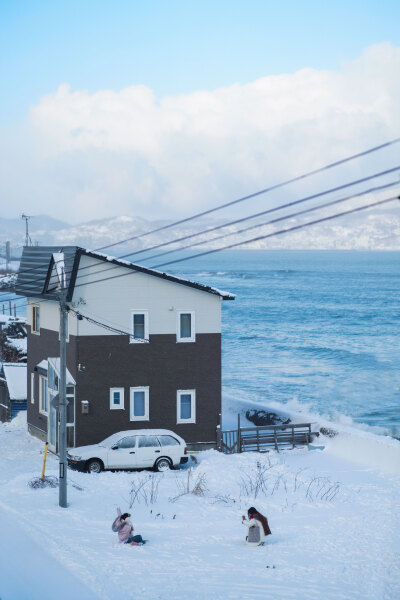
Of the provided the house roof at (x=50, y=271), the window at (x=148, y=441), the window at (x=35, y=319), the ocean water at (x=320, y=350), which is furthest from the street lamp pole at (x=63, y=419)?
the ocean water at (x=320, y=350)

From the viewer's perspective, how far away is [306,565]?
16453mm

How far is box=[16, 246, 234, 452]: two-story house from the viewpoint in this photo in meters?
28.7

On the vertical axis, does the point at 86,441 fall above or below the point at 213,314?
below

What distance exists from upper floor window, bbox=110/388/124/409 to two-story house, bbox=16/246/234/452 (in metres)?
0.04

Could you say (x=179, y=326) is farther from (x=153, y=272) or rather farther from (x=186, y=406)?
(x=186, y=406)

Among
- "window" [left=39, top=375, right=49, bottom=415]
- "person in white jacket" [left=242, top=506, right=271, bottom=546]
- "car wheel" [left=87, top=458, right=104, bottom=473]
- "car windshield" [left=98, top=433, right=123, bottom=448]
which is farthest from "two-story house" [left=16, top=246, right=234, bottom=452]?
"person in white jacket" [left=242, top=506, right=271, bottom=546]

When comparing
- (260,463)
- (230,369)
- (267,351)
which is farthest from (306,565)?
(267,351)

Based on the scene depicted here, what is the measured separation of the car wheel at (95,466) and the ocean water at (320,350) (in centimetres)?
2792

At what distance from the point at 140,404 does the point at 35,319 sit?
7.26m

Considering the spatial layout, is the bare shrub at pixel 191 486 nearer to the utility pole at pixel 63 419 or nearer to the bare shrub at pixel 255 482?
the bare shrub at pixel 255 482

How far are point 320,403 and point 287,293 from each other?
9223 centimetres

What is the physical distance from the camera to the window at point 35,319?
109ft

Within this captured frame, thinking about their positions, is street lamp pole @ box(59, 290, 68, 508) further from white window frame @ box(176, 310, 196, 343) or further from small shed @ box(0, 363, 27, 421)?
small shed @ box(0, 363, 27, 421)

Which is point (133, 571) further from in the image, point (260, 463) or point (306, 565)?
point (260, 463)
